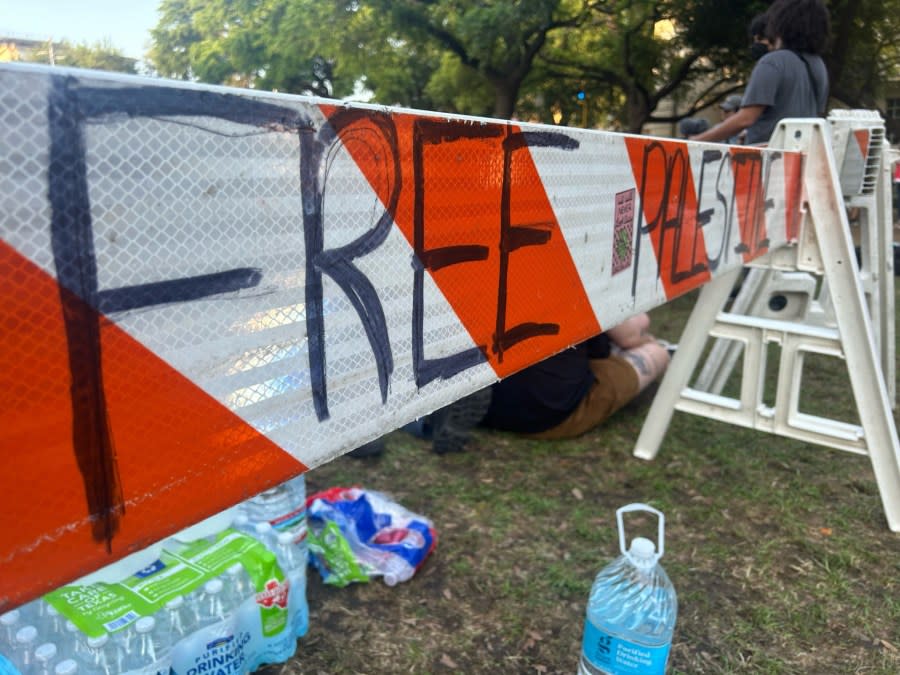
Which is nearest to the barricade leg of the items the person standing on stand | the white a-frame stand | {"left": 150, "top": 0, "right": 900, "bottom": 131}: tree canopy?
the white a-frame stand

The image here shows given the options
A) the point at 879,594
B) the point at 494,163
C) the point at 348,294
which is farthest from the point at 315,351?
the point at 879,594

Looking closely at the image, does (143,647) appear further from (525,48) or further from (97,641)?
(525,48)

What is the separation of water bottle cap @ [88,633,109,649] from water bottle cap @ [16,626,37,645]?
0.55 ft

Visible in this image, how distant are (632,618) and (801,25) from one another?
3.04 metres

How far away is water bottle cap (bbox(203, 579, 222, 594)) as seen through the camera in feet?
5.85

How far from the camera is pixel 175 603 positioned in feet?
5.61

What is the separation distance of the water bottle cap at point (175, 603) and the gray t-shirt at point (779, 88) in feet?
10.7

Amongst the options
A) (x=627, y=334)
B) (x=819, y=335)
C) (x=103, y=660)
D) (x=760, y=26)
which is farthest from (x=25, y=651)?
(x=760, y=26)

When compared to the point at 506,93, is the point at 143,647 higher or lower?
lower

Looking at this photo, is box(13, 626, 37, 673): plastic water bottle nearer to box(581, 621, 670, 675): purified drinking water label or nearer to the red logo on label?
the red logo on label

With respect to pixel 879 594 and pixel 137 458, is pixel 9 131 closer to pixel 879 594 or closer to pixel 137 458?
pixel 137 458

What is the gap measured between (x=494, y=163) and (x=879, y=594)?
2.13m

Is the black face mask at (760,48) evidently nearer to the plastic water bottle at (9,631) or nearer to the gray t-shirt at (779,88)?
the gray t-shirt at (779,88)

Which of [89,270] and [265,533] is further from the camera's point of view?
[265,533]
